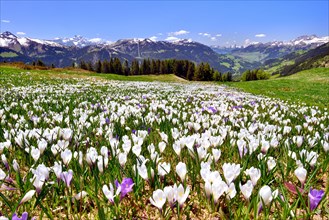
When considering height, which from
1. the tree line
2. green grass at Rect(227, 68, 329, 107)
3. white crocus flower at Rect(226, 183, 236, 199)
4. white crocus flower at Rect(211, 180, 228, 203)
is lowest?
green grass at Rect(227, 68, 329, 107)

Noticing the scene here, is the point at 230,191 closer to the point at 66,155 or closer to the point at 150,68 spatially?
the point at 66,155

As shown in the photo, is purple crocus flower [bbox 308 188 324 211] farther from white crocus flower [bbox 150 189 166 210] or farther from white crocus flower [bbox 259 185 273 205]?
white crocus flower [bbox 150 189 166 210]

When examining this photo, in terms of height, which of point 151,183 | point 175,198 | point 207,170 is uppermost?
point 207,170

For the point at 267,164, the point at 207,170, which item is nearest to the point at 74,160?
the point at 207,170

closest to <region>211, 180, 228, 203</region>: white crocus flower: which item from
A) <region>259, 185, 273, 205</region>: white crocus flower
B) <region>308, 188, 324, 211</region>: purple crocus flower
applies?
<region>259, 185, 273, 205</region>: white crocus flower

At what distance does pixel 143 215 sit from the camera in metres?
2.51

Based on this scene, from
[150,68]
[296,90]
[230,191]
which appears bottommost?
[296,90]

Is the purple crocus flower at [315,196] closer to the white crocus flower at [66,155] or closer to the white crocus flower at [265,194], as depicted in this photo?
the white crocus flower at [265,194]

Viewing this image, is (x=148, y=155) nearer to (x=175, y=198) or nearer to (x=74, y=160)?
(x=74, y=160)

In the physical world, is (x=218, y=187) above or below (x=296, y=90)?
above

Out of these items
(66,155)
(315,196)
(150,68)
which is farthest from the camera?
(150,68)

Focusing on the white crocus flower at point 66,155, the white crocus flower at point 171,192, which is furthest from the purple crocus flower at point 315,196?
the white crocus flower at point 66,155

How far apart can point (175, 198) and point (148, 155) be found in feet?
4.91

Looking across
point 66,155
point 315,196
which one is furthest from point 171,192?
point 66,155
